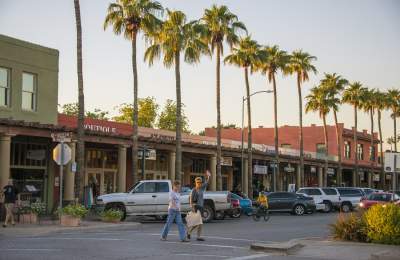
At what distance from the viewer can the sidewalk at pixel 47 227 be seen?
792 inches

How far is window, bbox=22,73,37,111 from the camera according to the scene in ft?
98.6

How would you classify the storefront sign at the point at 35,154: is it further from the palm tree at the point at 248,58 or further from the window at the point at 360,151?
the window at the point at 360,151

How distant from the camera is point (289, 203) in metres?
36.7

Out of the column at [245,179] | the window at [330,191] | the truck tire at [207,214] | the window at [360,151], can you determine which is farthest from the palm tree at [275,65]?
the window at [360,151]

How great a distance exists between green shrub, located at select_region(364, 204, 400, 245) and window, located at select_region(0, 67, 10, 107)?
18.1m

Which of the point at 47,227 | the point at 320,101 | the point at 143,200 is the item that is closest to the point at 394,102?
the point at 320,101

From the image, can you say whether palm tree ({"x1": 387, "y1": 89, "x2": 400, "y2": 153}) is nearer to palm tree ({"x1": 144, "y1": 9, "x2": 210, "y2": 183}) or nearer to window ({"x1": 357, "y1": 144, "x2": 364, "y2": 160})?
window ({"x1": 357, "y1": 144, "x2": 364, "y2": 160})

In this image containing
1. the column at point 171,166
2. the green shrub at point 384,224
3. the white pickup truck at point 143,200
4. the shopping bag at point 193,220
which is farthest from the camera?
the column at point 171,166

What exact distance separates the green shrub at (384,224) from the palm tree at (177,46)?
1943cm

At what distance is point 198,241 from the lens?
17547 mm

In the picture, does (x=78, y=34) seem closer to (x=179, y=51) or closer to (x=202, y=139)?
(x=179, y=51)

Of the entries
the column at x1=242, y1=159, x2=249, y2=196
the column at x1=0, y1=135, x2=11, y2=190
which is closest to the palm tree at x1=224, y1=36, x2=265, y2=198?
the column at x1=242, y1=159, x2=249, y2=196

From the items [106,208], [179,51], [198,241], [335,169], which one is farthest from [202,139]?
[198,241]

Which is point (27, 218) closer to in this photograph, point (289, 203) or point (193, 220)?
point (193, 220)
